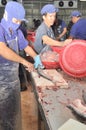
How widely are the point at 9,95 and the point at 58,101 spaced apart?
57 cm

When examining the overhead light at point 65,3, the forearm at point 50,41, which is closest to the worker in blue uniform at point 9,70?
the forearm at point 50,41

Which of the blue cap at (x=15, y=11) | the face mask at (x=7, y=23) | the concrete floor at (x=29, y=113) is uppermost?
the blue cap at (x=15, y=11)

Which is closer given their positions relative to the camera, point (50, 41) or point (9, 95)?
point (9, 95)

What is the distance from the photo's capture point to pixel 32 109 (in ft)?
13.2

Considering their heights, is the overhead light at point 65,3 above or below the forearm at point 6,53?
above

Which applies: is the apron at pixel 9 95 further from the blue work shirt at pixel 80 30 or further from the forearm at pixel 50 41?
the blue work shirt at pixel 80 30

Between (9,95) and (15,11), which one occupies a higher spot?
(15,11)

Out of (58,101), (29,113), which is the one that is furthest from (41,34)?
(58,101)

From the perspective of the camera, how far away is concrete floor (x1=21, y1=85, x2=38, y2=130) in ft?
11.7

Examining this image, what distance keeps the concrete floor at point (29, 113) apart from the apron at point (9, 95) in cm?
91

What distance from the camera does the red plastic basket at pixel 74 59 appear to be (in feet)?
9.28

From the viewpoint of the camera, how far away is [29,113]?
3920mm

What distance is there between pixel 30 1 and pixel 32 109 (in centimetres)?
573

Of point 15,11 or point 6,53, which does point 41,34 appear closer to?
point 15,11
